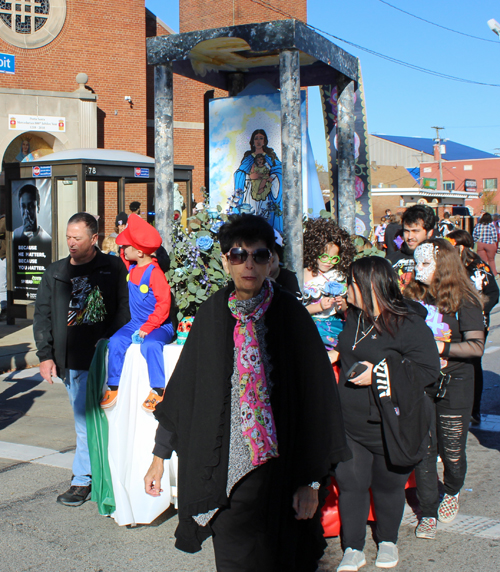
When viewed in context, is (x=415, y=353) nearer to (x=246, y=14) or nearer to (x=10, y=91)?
(x=10, y=91)

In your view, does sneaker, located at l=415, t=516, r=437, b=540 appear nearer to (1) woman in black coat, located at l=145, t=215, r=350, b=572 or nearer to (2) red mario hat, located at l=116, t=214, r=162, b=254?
(1) woman in black coat, located at l=145, t=215, r=350, b=572

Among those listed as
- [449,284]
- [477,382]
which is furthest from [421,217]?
[477,382]

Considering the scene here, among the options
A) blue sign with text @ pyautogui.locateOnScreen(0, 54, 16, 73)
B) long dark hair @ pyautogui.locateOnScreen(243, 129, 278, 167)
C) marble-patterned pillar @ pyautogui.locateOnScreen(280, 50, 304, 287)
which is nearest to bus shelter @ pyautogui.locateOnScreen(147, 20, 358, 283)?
marble-patterned pillar @ pyautogui.locateOnScreen(280, 50, 304, 287)

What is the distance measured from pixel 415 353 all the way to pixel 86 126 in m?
19.7

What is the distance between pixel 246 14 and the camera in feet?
84.7

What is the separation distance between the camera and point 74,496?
14.3 ft

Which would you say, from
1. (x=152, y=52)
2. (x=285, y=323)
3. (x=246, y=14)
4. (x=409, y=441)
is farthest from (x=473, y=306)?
(x=246, y=14)

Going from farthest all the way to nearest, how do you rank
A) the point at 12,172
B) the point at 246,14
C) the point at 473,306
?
the point at 246,14 → the point at 12,172 → the point at 473,306

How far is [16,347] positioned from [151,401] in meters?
6.61

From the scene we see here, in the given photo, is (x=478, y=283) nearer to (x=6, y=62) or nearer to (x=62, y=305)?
(x=62, y=305)

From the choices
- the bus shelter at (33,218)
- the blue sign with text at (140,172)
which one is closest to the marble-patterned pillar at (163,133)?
the bus shelter at (33,218)

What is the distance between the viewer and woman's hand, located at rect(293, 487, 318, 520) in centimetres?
233

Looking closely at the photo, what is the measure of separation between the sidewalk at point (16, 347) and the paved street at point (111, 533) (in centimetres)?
334

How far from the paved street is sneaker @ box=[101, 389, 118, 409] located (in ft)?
2.47
